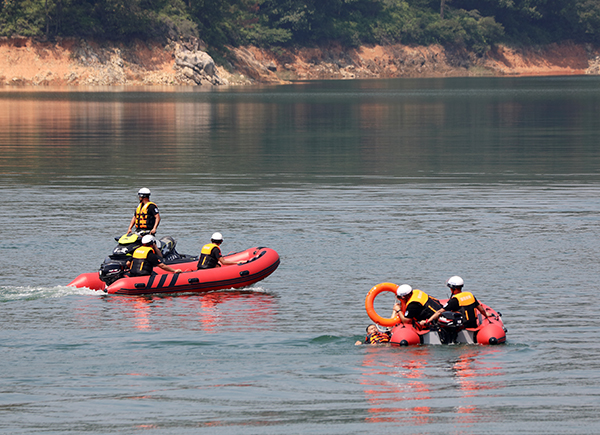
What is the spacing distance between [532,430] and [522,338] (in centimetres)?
493

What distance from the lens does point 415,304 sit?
17094 millimetres

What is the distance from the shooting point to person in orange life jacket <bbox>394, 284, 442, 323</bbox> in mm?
→ 17078

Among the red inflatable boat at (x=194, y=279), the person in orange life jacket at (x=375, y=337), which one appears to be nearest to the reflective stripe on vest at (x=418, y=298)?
the person in orange life jacket at (x=375, y=337)

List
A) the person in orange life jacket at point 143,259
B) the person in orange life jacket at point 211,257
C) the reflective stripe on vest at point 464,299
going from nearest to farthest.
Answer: the reflective stripe on vest at point 464,299 → the person in orange life jacket at point 143,259 → the person in orange life jacket at point 211,257

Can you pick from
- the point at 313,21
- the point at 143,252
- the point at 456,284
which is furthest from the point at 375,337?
the point at 313,21

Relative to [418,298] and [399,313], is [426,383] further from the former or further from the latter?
[399,313]

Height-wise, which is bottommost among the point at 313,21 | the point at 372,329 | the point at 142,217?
the point at 372,329

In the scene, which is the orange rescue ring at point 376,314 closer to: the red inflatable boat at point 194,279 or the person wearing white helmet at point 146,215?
the red inflatable boat at point 194,279

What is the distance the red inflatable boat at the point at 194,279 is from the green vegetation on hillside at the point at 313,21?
111 metres

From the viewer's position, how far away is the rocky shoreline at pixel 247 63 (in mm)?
125188

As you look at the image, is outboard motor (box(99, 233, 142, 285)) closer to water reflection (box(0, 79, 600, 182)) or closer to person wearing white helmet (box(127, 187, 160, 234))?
person wearing white helmet (box(127, 187, 160, 234))

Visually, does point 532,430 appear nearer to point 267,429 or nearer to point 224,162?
point 267,429

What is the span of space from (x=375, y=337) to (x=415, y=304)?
102 cm

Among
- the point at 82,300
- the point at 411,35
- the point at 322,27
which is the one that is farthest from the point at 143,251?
the point at 411,35
